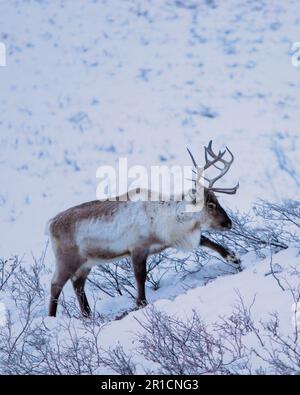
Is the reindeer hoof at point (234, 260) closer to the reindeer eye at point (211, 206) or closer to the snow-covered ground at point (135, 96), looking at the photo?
the reindeer eye at point (211, 206)

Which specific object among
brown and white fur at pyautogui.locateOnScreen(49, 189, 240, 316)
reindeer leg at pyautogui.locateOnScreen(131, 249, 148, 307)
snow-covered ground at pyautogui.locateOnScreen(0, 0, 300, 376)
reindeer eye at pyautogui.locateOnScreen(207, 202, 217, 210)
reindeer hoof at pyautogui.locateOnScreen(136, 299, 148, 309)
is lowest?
reindeer hoof at pyautogui.locateOnScreen(136, 299, 148, 309)

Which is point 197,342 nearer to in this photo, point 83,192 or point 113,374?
point 113,374

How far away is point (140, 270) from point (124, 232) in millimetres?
394

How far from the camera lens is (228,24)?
19.8 m

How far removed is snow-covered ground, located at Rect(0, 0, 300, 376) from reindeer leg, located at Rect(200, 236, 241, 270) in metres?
1.62

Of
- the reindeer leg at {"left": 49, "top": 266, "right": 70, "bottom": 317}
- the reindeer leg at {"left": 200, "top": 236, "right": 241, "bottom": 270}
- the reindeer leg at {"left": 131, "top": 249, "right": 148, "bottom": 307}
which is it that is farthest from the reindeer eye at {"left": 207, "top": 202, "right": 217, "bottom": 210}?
the reindeer leg at {"left": 49, "top": 266, "right": 70, "bottom": 317}

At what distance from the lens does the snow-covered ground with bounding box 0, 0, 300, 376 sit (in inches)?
498

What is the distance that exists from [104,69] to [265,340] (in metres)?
14.5

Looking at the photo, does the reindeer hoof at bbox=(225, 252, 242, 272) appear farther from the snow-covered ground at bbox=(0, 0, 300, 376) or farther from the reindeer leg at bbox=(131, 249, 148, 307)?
the snow-covered ground at bbox=(0, 0, 300, 376)

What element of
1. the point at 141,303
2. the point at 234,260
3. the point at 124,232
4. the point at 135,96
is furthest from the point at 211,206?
the point at 135,96

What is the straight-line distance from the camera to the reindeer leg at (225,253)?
21.6ft

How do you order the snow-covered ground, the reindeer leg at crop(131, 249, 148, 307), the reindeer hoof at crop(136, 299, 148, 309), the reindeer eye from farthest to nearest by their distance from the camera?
1. the snow-covered ground
2. the reindeer eye
3. the reindeer leg at crop(131, 249, 148, 307)
4. the reindeer hoof at crop(136, 299, 148, 309)

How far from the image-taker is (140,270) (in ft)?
21.1
